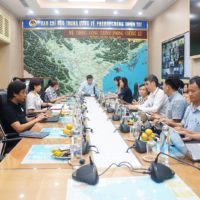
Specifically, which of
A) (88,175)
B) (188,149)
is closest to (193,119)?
(188,149)

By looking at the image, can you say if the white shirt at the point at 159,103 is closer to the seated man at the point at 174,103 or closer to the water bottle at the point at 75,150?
the seated man at the point at 174,103

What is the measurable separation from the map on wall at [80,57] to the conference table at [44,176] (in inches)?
247

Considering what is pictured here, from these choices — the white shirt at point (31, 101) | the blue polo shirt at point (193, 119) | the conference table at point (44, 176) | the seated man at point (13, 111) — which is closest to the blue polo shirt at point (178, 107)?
the blue polo shirt at point (193, 119)

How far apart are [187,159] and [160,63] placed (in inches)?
238

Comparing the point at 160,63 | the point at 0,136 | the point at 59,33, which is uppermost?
the point at 59,33

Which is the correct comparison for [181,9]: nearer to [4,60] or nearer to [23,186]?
[4,60]

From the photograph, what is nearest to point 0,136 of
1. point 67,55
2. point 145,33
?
point 67,55

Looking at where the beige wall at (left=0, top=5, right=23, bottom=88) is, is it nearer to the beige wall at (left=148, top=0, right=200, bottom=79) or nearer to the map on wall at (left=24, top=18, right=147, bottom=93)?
the map on wall at (left=24, top=18, right=147, bottom=93)

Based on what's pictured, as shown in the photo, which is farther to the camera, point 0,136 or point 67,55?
point 67,55

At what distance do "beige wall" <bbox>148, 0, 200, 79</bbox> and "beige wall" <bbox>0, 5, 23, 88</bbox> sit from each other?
4353 millimetres

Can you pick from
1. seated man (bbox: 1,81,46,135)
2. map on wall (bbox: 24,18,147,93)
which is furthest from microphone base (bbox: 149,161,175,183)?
map on wall (bbox: 24,18,147,93)

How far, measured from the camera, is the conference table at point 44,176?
3.32ft

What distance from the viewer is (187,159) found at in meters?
1.42

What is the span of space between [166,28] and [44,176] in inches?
247
